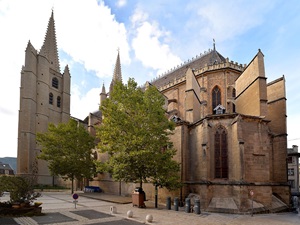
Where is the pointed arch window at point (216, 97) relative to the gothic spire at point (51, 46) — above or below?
below

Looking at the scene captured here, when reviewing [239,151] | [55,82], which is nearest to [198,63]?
[239,151]

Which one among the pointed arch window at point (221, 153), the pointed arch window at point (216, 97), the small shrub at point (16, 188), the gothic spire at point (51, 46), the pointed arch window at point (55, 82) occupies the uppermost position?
the gothic spire at point (51, 46)

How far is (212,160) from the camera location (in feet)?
63.5

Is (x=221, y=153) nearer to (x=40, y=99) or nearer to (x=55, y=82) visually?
(x=40, y=99)

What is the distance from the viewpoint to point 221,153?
756 inches

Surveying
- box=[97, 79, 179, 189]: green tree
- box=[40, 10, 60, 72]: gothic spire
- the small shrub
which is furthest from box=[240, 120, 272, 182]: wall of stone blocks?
box=[40, 10, 60, 72]: gothic spire

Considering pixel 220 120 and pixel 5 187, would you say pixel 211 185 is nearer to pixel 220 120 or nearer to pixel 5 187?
pixel 220 120

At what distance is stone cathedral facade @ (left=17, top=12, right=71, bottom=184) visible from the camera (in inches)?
1501

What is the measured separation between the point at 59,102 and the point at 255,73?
3886 cm

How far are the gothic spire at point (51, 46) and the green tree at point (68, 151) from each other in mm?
22513

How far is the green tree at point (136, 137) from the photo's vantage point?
1783 cm

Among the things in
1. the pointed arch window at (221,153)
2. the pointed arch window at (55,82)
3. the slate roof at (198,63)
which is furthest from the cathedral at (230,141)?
the pointed arch window at (55,82)

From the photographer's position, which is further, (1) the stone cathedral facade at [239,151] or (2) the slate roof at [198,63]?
(2) the slate roof at [198,63]

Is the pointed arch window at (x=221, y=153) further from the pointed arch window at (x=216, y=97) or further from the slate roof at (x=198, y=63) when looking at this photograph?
the slate roof at (x=198, y=63)
